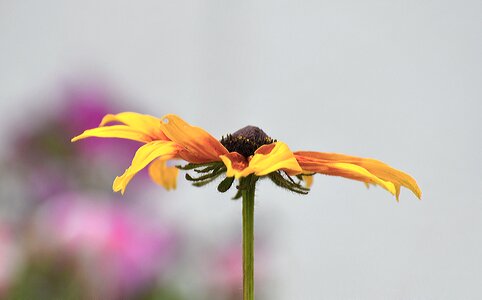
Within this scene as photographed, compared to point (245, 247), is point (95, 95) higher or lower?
higher

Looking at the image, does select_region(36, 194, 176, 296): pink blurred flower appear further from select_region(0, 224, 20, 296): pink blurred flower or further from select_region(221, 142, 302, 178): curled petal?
select_region(221, 142, 302, 178): curled petal

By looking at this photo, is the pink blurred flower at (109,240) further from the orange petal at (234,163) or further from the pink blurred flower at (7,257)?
the orange petal at (234,163)

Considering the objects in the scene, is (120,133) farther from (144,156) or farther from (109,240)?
(109,240)

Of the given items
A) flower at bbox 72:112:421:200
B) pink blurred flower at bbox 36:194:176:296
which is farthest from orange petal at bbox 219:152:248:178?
pink blurred flower at bbox 36:194:176:296

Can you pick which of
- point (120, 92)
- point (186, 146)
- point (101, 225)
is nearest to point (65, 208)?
point (101, 225)

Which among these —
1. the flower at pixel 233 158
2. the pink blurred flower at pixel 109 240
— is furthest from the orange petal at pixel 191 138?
the pink blurred flower at pixel 109 240

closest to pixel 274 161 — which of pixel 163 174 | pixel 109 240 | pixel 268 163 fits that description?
pixel 268 163

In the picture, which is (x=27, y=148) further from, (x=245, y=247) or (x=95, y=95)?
(x=245, y=247)
